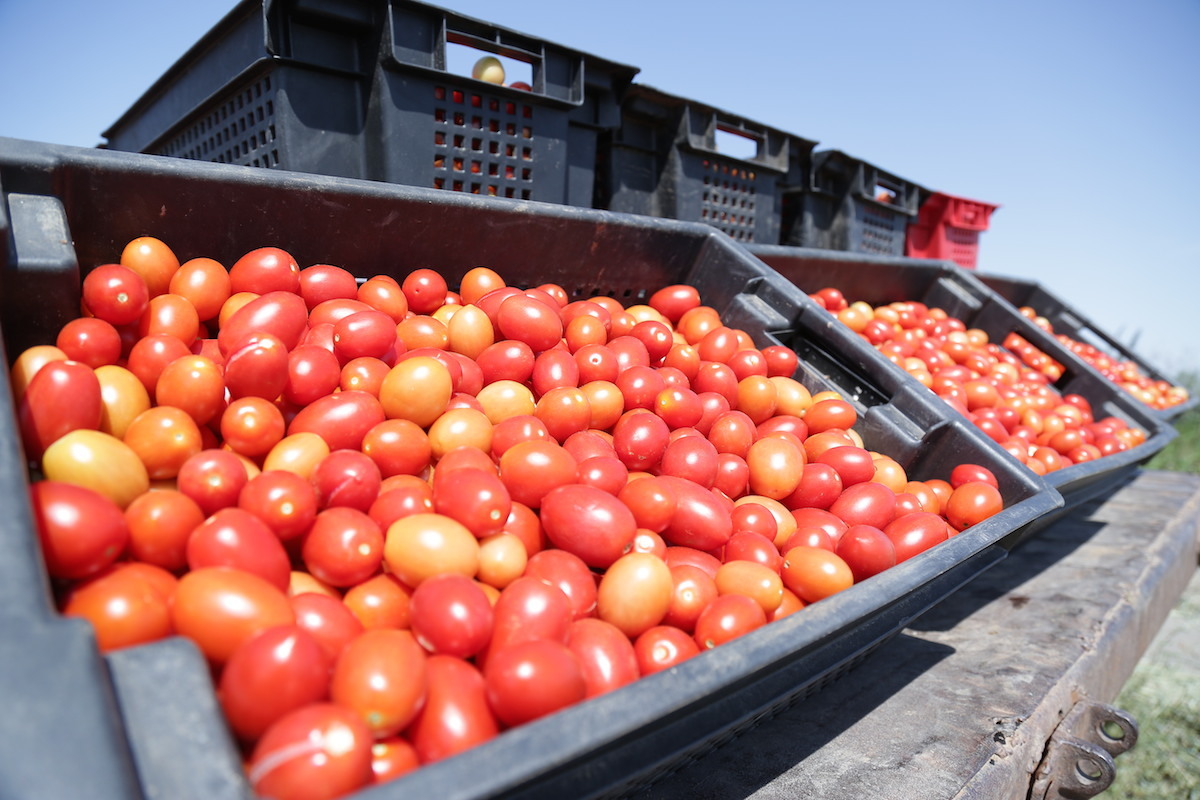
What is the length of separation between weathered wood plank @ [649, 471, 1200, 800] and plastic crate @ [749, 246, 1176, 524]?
41 centimetres

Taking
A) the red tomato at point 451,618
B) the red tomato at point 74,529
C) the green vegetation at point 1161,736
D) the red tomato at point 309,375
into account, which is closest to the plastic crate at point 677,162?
the red tomato at point 309,375

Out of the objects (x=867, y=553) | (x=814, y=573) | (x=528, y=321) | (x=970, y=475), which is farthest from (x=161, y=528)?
(x=970, y=475)

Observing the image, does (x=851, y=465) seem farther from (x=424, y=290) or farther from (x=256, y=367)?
(x=256, y=367)

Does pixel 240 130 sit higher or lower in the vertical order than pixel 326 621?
higher

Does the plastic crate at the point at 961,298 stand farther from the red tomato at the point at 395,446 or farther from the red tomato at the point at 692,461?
the red tomato at the point at 395,446

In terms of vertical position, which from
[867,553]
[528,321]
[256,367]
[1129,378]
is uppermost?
[528,321]

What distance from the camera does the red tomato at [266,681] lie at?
955mm

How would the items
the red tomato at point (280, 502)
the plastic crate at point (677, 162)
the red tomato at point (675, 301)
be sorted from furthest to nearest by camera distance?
1. the plastic crate at point (677, 162)
2. the red tomato at point (675, 301)
3. the red tomato at point (280, 502)

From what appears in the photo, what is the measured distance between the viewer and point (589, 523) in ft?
4.91

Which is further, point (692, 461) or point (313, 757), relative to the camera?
point (692, 461)

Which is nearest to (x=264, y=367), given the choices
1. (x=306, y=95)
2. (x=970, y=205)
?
(x=306, y=95)

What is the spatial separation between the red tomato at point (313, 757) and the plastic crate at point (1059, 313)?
563 cm

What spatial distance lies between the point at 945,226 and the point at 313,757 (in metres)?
6.54

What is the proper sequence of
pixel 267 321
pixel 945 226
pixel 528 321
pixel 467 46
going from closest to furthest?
pixel 267 321
pixel 528 321
pixel 467 46
pixel 945 226
